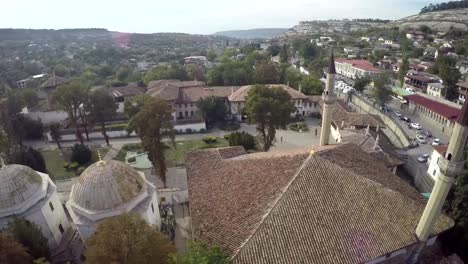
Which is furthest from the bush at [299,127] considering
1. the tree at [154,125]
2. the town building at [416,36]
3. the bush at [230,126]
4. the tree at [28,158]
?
the town building at [416,36]

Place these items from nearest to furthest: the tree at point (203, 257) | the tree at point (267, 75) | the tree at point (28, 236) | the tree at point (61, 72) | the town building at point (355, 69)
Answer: the tree at point (203, 257)
the tree at point (28, 236)
the tree at point (267, 75)
the town building at point (355, 69)
the tree at point (61, 72)

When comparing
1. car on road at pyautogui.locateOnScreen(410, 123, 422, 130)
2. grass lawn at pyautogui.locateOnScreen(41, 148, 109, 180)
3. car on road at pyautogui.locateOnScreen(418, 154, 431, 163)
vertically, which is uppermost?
grass lawn at pyautogui.locateOnScreen(41, 148, 109, 180)

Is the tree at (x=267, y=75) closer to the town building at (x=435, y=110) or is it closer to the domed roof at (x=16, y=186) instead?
the town building at (x=435, y=110)

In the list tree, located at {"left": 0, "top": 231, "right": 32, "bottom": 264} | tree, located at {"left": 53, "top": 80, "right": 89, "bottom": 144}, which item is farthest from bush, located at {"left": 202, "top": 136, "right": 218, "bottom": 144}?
tree, located at {"left": 0, "top": 231, "right": 32, "bottom": 264}

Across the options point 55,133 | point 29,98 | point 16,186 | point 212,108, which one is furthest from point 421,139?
point 29,98

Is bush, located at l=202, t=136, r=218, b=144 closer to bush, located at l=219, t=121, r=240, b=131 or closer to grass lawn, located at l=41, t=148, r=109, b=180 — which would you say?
bush, located at l=219, t=121, r=240, b=131
